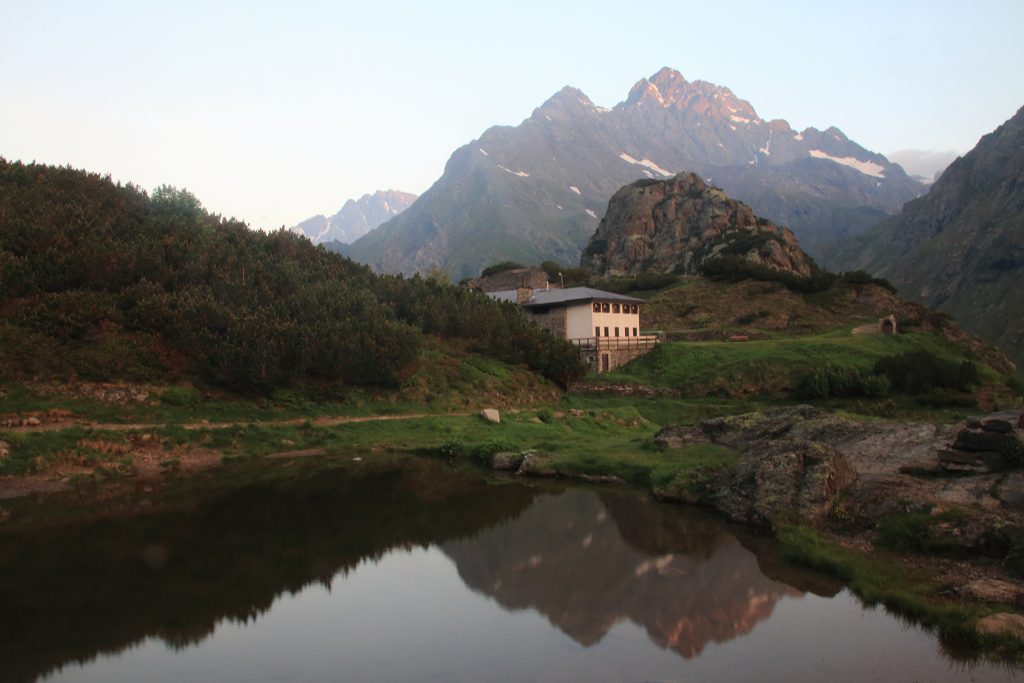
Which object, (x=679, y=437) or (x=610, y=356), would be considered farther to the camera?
(x=610, y=356)

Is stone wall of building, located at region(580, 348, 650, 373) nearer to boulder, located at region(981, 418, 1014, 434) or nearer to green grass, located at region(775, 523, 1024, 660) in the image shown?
boulder, located at region(981, 418, 1014, 434)

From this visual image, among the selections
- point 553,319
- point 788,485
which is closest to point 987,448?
point 788,485

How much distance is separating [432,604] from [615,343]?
51332 mm

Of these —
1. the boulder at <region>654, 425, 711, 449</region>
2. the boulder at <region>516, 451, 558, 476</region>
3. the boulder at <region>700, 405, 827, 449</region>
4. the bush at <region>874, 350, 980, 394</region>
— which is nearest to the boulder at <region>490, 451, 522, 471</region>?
the boulder at <region>516, 451, 558, 476</region>

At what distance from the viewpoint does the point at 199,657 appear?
36.8 ft

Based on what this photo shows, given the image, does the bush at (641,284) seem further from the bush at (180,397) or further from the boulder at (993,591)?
the boulder at (993,591)

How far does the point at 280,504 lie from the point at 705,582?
537 inches

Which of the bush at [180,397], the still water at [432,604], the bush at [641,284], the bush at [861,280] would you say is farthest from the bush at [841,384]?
the bush at [641,284]

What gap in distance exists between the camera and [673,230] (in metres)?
141

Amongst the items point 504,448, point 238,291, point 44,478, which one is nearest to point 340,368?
point 238,291

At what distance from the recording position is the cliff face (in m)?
125

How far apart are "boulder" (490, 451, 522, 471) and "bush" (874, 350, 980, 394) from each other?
117 feet

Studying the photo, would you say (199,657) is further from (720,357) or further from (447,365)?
(720,357)

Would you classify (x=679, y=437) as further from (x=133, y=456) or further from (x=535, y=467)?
(x=133, y=456)
